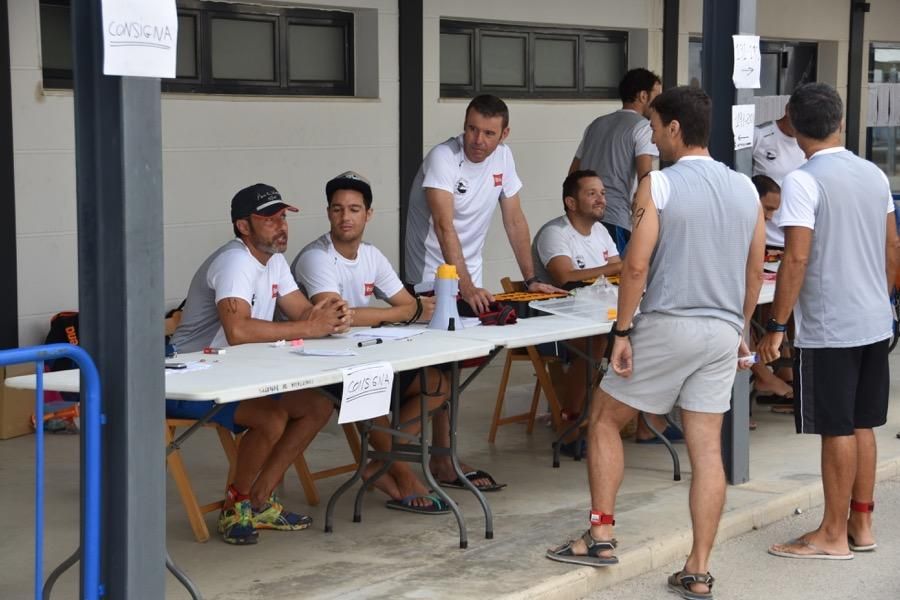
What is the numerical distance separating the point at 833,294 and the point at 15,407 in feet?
13.0

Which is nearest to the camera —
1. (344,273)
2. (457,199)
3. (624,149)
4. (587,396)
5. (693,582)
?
(693,582)

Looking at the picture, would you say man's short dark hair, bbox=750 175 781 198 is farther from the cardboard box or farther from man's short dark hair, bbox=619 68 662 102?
the cardboard box

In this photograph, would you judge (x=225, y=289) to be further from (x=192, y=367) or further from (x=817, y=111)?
(x=817, y=111)

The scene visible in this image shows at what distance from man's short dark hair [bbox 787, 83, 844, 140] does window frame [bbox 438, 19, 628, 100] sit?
451 centimetres

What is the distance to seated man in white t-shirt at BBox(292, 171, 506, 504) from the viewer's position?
224 inches

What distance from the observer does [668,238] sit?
4.69 metres

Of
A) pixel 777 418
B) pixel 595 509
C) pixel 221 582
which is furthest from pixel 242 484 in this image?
pixel 777 418

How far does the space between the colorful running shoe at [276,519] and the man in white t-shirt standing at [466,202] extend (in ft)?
3.89

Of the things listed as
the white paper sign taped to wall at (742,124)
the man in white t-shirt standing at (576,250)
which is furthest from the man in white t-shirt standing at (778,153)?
the white paper sign taped to wall at (742,124)

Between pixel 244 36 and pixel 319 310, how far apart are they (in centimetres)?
341

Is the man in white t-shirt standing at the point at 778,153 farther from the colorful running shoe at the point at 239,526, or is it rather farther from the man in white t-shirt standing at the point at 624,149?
the colorful running shoe at the point at 239,526

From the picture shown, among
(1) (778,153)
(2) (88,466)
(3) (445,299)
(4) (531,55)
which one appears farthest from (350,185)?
(4) (531,55)

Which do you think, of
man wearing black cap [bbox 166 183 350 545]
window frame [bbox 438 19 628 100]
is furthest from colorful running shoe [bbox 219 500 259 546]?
window frame [bbox 438 19 628 100]

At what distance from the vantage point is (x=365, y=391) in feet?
15.0
